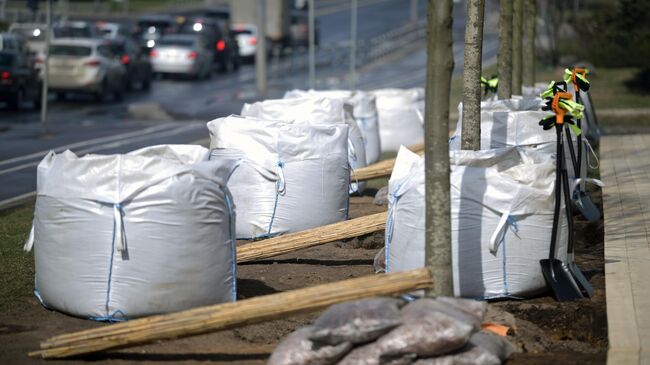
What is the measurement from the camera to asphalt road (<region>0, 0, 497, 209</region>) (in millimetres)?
21141

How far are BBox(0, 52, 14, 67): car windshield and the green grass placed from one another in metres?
16.6

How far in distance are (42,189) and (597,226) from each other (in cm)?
638

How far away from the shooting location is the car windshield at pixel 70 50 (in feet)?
111

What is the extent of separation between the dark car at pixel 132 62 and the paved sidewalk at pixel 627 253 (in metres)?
21.3

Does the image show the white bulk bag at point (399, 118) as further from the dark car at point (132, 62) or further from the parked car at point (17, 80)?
the dark car at point (132, 62)

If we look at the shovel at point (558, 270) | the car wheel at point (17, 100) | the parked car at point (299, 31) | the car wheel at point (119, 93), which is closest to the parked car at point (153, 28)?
the parked car at point (299, 31)

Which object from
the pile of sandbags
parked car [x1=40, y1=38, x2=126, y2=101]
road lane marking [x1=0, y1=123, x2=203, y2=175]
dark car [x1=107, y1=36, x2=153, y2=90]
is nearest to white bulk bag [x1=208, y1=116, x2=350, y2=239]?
the pile of sandbags

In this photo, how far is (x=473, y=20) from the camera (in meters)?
11.5

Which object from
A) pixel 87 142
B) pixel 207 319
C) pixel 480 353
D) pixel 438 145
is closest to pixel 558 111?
pixel 438 145

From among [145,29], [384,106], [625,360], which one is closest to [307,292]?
[625,360]

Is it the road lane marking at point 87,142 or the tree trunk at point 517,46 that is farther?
the road lane marking at point 87,142

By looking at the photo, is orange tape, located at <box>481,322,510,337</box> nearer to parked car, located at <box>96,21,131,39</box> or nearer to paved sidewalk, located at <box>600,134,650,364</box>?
paved sidewalk, located at <box>600,134,650,364</box>

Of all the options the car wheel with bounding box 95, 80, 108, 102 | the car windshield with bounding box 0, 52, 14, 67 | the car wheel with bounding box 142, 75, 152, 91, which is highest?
the car windshield with bounding box 0, 52, 14, 67

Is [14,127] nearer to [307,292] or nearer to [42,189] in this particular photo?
[42,189]
